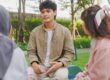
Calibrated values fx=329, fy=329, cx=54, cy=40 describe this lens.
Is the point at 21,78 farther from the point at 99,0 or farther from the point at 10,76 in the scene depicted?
the point at 99,0

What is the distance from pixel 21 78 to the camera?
86.7 inches

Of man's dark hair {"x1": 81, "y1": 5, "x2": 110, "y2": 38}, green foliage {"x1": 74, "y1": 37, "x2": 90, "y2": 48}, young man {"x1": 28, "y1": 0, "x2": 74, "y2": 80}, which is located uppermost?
man's dark hair {"x1": 81, "y1": 5, "x2": 110, "y2": 38}

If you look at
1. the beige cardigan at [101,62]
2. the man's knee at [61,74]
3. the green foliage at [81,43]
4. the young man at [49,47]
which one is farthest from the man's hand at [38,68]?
the green foliage at [81,43]

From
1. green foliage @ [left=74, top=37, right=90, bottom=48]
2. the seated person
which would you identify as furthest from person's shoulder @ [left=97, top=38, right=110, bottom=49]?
green foliage @ [left=74, top=37, right=90, bottom=48]

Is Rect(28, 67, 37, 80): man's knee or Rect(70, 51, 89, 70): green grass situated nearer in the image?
Rect(28, 67, 37, 80): man's knee

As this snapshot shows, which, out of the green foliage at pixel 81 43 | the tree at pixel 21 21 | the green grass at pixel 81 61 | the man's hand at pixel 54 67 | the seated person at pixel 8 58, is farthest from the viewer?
the green foliage at pixel 81 43

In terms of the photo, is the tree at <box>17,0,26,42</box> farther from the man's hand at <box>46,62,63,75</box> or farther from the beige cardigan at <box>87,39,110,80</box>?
the beige cardigan at <box>87,39,110,80</box>

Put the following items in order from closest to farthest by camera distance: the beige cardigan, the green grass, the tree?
the beige cardigan
the green grass
the tree

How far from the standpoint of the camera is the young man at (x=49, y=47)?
3787 millimetres

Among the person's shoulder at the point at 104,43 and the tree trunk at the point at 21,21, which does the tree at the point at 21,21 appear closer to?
the tree trunk at the point at 21,21

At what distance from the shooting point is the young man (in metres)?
3.79

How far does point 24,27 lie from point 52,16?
852 cm

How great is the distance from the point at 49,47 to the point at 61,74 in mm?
363

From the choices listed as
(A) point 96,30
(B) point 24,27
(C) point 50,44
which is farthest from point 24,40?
(A) point 96,30
